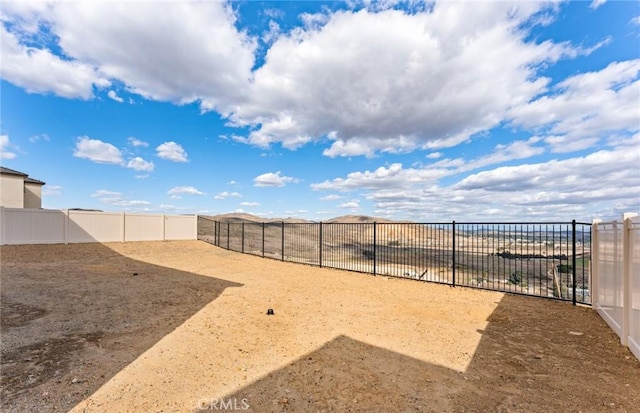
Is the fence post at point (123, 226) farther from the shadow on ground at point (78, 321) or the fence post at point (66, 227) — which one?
the shadow on ground at point (78, 321)

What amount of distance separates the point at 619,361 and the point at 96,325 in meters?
6.84

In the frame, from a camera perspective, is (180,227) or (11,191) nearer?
(11,191)

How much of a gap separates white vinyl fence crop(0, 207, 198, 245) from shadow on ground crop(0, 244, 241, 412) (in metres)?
4.75

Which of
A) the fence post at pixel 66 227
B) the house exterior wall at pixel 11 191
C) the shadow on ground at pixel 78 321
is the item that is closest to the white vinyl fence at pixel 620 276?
the shadow on ground at pixel 78 321

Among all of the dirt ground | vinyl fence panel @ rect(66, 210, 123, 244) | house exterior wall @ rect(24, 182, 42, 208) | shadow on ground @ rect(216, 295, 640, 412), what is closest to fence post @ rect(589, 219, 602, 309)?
the dirt ground

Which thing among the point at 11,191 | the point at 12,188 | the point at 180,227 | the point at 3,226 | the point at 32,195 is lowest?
the point at 180,227

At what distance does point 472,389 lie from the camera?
9.86 feet

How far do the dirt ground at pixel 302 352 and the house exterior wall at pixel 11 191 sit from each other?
17338 millimetres

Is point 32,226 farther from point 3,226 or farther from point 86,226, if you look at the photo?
point 86,226

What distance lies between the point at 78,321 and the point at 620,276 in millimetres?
7796

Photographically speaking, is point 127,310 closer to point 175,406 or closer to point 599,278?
point 175,406
